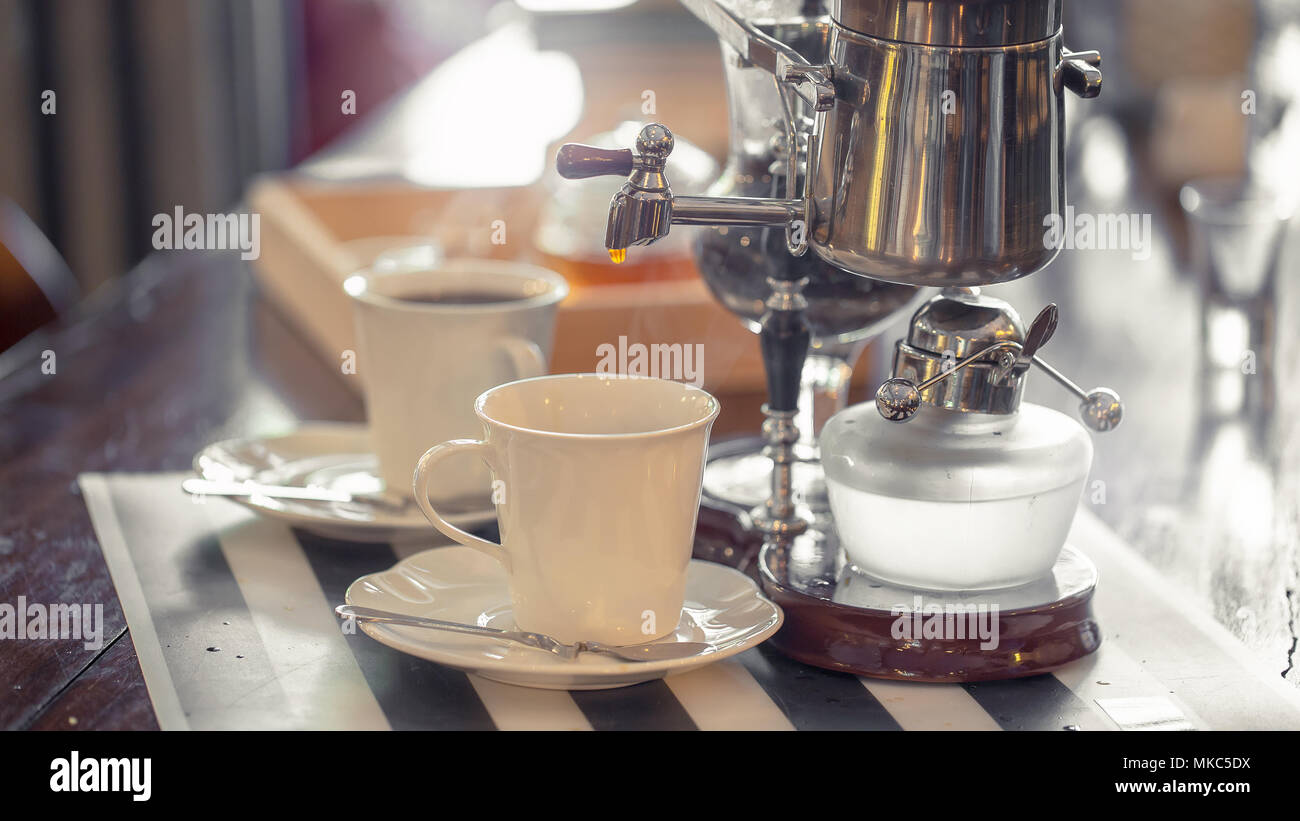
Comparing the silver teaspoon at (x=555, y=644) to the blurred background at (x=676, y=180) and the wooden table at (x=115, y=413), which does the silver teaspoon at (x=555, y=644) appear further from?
the blurred background at (x=676, y=180)

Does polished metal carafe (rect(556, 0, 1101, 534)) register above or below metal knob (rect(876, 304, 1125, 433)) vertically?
above

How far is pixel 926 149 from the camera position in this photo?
57 cm

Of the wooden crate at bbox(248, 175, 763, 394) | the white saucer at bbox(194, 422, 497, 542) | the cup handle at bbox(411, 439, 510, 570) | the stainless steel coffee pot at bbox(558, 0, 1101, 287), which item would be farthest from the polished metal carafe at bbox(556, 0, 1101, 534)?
the wooden crate at bbox(248, 175, 763, 394)

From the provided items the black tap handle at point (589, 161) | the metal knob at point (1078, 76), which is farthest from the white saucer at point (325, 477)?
the metal knob at point (1078, 76)

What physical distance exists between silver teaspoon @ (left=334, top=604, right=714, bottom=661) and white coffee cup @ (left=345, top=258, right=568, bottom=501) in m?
0.18

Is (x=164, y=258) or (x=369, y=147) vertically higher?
(x=369, y=147)

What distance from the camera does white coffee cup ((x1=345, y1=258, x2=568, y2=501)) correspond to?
752mm

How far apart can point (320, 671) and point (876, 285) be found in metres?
0.36

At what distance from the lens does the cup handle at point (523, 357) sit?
0.75 metres

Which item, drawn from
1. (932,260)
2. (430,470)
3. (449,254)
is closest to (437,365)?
(430,470)

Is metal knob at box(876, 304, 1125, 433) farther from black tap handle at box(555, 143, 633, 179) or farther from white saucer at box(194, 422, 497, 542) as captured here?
white saucer at box(194, 422, 497, 542)

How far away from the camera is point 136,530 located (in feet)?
2.56
